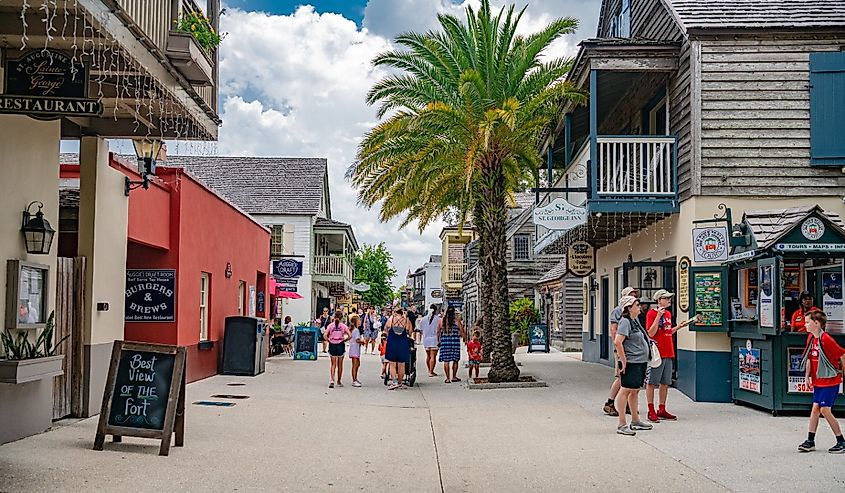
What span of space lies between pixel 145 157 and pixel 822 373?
376 inches

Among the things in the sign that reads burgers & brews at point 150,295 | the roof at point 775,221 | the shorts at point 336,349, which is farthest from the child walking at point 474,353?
the roof at point 775,221

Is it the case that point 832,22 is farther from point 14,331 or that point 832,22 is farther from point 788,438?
point 14,331

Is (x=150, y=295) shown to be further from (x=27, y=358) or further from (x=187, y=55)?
(x=187, y=55)

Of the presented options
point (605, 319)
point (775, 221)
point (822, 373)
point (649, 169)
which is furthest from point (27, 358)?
point (605, 319)

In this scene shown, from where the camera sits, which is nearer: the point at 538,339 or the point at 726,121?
the point at 726,121

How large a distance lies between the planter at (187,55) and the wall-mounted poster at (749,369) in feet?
28.8

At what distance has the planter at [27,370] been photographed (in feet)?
29.0

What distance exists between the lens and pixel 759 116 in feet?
48.5

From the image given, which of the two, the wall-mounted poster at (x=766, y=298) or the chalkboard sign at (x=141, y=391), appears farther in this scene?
the wall-mounted poster at (x=766, y=298)

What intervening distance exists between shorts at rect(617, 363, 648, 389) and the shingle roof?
259 inches

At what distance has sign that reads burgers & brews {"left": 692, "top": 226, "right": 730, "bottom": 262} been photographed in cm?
1404

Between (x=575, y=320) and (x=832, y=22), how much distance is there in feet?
66.0

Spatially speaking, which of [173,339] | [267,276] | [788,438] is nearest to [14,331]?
[173,339]

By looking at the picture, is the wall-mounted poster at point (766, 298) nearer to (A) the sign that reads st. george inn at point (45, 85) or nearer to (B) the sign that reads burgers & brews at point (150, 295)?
(A) the sign that reads st. george inn at point (45, 85)
